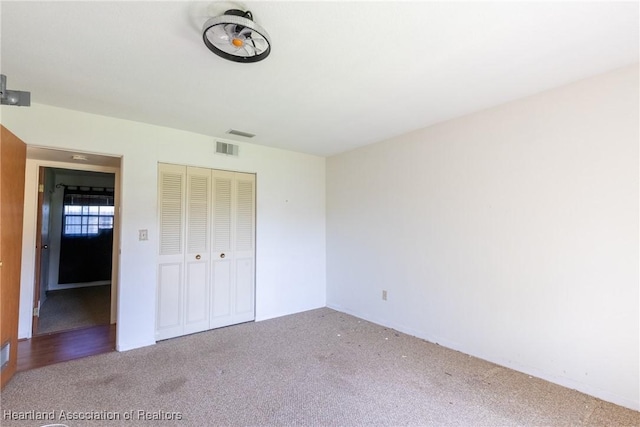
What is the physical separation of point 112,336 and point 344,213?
11.0 ft

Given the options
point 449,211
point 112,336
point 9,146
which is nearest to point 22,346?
point 112,336

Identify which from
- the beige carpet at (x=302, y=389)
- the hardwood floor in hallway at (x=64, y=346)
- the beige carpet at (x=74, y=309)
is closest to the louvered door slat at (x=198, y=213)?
the beige carpet at (x=302, y=389)

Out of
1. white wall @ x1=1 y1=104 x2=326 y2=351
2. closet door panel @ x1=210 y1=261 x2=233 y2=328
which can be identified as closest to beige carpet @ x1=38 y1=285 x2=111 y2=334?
white wall @ x1=1 y1=104 x2=326 y2=351

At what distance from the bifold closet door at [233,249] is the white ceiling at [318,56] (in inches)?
43.6

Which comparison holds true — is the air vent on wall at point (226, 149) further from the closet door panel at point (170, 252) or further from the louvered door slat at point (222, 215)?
the closet door panel at point (170, 252)

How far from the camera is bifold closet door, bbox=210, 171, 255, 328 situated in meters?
3.80

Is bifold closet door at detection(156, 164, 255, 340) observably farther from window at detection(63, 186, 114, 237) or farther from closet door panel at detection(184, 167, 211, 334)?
window at detection(63, 186, 114, 237)

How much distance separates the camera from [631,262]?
82.7 inches

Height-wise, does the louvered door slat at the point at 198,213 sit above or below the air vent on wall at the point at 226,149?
below

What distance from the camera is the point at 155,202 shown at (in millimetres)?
3312

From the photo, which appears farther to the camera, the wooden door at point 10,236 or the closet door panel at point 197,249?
the closet door panel at point 197,249

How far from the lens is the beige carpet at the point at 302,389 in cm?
201

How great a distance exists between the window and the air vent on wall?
14.0 ft

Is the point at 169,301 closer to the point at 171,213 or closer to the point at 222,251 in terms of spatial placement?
the point at 222,251
